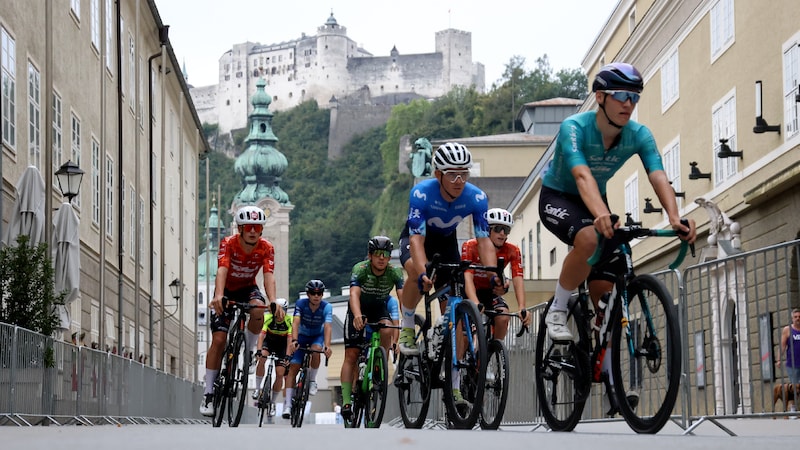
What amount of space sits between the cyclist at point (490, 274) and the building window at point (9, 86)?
485 inches

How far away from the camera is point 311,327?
18.1 m

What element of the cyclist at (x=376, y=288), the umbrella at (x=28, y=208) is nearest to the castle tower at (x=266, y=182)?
the umbrella at (x=28, y=208)

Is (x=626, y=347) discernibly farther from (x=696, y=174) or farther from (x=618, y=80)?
(x=696, y=174)

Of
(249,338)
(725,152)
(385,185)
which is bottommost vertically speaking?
(249,338)

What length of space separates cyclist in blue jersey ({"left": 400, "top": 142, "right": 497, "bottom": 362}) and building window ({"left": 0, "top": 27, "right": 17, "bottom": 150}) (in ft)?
44.5

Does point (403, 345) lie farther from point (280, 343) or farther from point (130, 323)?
point (130, 323)

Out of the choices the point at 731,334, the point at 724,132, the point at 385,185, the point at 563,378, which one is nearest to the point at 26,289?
the point at 563,378

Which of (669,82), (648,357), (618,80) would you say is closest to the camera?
(648,357)

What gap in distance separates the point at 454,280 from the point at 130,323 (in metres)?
31.6

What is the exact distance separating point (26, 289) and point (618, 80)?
454 inches

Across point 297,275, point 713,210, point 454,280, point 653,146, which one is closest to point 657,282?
point 653,146

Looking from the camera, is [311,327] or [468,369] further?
[311,327]

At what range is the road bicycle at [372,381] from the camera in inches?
555

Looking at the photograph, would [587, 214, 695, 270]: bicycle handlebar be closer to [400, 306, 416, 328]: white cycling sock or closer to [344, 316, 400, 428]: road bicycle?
[400, 306, 416, 328]: white cycling sock
